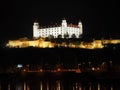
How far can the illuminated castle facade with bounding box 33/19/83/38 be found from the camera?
65.7 m

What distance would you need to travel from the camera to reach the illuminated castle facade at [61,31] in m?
65.7

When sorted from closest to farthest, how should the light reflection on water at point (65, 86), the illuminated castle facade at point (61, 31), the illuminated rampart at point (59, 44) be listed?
the light reflection on water at point (65, 86) < the illuminated rampart at point (59, 44) < the illuminated castle facade at point (61, 31)

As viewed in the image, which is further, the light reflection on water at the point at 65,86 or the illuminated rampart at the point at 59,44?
the illuminated rampart at the point at 59,44

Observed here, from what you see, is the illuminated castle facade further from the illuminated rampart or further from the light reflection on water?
the light reflection on water

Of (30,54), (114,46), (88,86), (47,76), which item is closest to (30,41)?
(114,46)

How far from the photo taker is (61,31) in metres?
66.0

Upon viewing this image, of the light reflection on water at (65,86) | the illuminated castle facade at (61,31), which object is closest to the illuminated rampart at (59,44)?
the illuminated castle facade at (61,31)

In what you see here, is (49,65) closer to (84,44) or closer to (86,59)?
(86,59)

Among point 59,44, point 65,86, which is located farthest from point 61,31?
point 65,86

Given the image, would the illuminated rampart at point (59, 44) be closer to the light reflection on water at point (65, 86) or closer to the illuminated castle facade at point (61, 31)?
the illuminated castle facade at point (61, 31)

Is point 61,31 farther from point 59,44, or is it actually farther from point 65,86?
point 65,86

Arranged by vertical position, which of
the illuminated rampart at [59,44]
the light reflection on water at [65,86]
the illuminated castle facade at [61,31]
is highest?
the illuminated castle facade at [61,31]

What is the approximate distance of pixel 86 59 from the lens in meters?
40.8

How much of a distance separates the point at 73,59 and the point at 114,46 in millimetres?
12030
